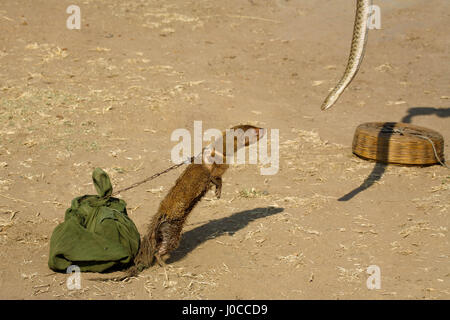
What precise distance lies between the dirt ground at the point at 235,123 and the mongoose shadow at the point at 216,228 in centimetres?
2

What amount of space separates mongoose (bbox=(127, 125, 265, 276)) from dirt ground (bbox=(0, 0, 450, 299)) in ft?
0.57

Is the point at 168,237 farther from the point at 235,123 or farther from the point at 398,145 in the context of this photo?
the point at 235,123

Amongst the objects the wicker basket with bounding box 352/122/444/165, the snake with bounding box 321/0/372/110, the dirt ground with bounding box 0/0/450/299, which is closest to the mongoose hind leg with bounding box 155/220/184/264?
the dirt ground with bounding box 0/0/450/299

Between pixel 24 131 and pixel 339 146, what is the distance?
3.86 metres

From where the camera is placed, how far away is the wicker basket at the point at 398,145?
21.4 ft

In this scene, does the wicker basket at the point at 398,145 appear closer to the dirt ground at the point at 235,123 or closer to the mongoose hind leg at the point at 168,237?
the dirt ground at the point at 235,123

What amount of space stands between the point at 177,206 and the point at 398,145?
3179 mm

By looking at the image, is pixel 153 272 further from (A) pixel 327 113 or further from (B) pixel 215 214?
(A) pixel 327 113

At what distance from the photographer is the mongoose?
14.0 feet

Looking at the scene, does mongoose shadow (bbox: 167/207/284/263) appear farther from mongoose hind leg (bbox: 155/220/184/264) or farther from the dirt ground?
mongoose hind leg (bbox: 155/220/184/264)

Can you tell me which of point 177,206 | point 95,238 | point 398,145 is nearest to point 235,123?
point 398,145

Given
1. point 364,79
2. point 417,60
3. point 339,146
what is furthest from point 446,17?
point 339,146

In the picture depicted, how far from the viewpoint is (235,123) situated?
26.0 feet

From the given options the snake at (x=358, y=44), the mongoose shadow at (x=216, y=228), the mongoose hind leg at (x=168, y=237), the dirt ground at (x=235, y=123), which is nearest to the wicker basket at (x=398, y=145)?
the dirt ground at (x=235, y=123)
